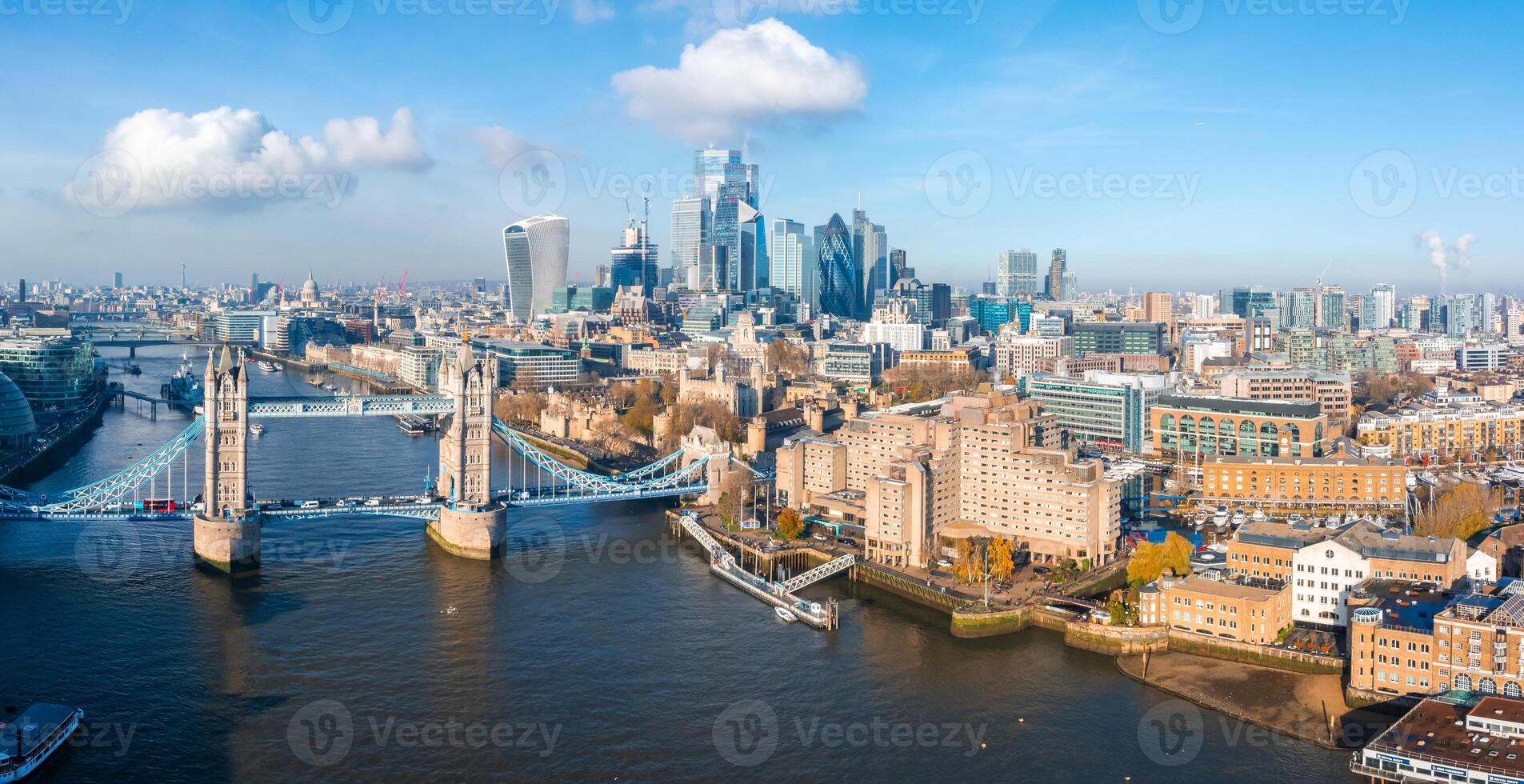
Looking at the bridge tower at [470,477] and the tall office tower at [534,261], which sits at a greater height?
the tall office tower at [534,261]

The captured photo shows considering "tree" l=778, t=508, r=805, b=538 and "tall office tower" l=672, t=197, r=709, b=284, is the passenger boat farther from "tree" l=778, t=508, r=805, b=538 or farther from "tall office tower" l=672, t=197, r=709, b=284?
"tall office tower" l=672, t=197, r=709, b=284

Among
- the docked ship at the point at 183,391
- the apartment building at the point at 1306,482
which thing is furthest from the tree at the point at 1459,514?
the docked ship at the point at 183,391

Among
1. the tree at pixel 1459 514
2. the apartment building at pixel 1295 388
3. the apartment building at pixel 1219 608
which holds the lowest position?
the apartment building at pixel 1219 608

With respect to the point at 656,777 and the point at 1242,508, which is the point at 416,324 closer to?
the point at 1242,508

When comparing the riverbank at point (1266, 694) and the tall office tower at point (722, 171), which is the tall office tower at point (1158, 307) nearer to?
the tall office tower at point (722, 171)

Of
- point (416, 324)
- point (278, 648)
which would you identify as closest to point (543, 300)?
point (416, 324)

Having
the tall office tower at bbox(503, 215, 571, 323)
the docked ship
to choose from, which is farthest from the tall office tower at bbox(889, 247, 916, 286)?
Answer: the docked ship
